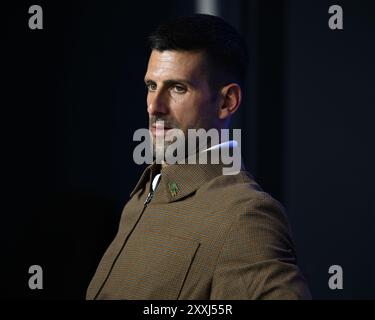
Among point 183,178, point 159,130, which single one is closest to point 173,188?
point 183,178

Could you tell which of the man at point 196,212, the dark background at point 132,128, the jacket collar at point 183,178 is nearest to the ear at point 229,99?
the man at point 196,212

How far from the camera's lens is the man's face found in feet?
4.06

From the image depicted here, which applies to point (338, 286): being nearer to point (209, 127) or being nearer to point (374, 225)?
point (374, 225)

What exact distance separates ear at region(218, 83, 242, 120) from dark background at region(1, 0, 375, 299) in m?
0.50

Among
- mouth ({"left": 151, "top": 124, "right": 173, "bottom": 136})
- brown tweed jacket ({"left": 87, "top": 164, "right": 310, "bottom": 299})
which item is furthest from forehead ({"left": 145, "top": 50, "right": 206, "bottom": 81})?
brown tweed jacket ({"left": 87, "top": 164, "right": 310, "bottom": 299})

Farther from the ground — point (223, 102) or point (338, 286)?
point (223, 102)

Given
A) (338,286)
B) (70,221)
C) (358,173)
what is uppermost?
(358,173)

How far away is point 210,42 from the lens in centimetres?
125

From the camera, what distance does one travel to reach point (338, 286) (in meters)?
1.63

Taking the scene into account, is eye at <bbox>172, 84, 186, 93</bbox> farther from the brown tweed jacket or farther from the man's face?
the brown tweed jacket

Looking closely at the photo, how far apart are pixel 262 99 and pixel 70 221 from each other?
2.47 ft

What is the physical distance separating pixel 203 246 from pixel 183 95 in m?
0.36

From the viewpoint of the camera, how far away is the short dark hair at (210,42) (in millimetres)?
1244
